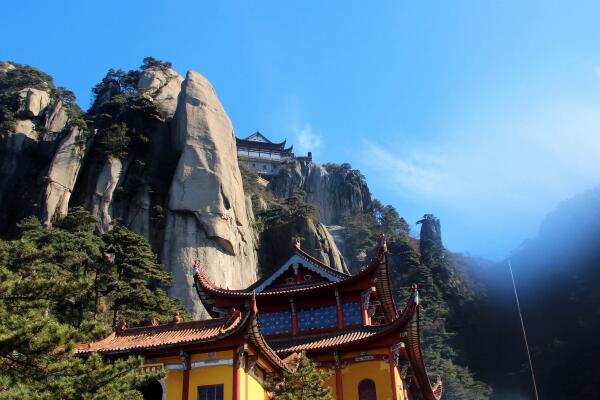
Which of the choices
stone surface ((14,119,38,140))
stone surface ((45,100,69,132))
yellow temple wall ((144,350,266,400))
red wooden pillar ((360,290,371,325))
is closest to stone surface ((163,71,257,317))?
stone surface ((45,100,69,132))

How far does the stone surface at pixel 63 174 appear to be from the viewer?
4366 cm

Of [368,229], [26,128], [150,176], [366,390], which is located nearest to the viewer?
[366,390]

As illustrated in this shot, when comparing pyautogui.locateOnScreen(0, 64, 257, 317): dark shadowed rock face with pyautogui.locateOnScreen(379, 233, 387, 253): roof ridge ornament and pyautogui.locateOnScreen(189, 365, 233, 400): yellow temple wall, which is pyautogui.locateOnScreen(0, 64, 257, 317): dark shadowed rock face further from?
pyautogui.locateOnScreen(189, 365, 233, 400): yellow temple wall

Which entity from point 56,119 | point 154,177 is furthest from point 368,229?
point 56,119

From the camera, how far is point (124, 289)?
2939cm

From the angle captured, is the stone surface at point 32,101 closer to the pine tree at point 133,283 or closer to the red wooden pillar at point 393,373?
the pine tree at point 133,283

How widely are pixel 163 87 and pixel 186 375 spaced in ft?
158

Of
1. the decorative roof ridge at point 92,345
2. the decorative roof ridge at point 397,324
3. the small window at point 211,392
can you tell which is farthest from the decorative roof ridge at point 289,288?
the small window at point 211,392

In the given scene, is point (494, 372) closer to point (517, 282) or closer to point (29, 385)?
point (517, 282)

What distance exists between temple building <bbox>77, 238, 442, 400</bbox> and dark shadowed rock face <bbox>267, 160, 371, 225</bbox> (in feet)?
194

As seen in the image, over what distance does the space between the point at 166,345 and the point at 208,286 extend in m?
6.72

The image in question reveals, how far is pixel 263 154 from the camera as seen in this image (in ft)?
314

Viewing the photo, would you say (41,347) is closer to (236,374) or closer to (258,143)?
(236,374)

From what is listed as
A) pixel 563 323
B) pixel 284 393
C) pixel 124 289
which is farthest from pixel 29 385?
pixel 563 323
